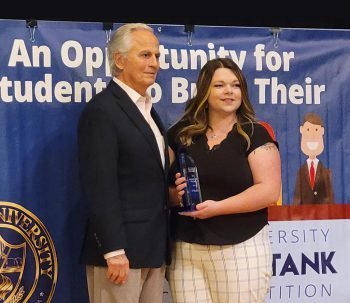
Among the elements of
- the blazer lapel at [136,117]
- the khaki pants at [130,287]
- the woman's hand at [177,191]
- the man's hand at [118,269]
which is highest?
the blazer lapel at [136,117]

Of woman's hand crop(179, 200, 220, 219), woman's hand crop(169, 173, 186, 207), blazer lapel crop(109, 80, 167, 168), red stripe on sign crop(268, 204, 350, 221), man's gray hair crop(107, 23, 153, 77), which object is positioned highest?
man's gray hair crop(107, 23, 153, 77)

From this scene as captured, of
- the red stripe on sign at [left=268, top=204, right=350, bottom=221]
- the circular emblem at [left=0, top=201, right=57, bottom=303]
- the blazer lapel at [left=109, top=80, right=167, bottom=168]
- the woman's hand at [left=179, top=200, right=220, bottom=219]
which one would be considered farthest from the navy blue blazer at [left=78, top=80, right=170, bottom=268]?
the red stripe on sign at [left=268, top=204, right=350, bottom=221]

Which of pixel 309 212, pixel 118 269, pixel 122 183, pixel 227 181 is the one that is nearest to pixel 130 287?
pixel 118 269

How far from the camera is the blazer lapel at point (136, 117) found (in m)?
2.36

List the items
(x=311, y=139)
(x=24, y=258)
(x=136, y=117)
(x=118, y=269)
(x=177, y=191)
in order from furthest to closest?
(x=311, y=139) < (x=24, y=258) < (x=177, y=191) < (x=136, y=117) < (x=118, y=269)

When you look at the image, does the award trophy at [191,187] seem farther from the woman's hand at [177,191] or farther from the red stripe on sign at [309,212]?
the red stripe on sign at [309,212]

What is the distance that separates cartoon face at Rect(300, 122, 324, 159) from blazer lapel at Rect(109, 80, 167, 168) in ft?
3.08

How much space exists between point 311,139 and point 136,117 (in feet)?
3.41

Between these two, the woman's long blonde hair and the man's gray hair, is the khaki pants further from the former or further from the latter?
the man's gray hair

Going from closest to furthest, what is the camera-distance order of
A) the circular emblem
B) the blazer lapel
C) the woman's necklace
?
1. the blazer lapel
2. the woman's necklace
3. the circular emblem

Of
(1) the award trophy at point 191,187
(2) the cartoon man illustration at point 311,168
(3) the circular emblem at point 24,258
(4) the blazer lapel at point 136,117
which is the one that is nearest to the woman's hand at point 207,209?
(1) the award trophy at point 191,187

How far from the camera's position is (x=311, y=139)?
10.2 feet

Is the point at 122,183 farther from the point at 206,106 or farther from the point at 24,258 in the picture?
the point at 24,258

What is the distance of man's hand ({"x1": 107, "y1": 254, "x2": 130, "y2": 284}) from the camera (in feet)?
7.38
